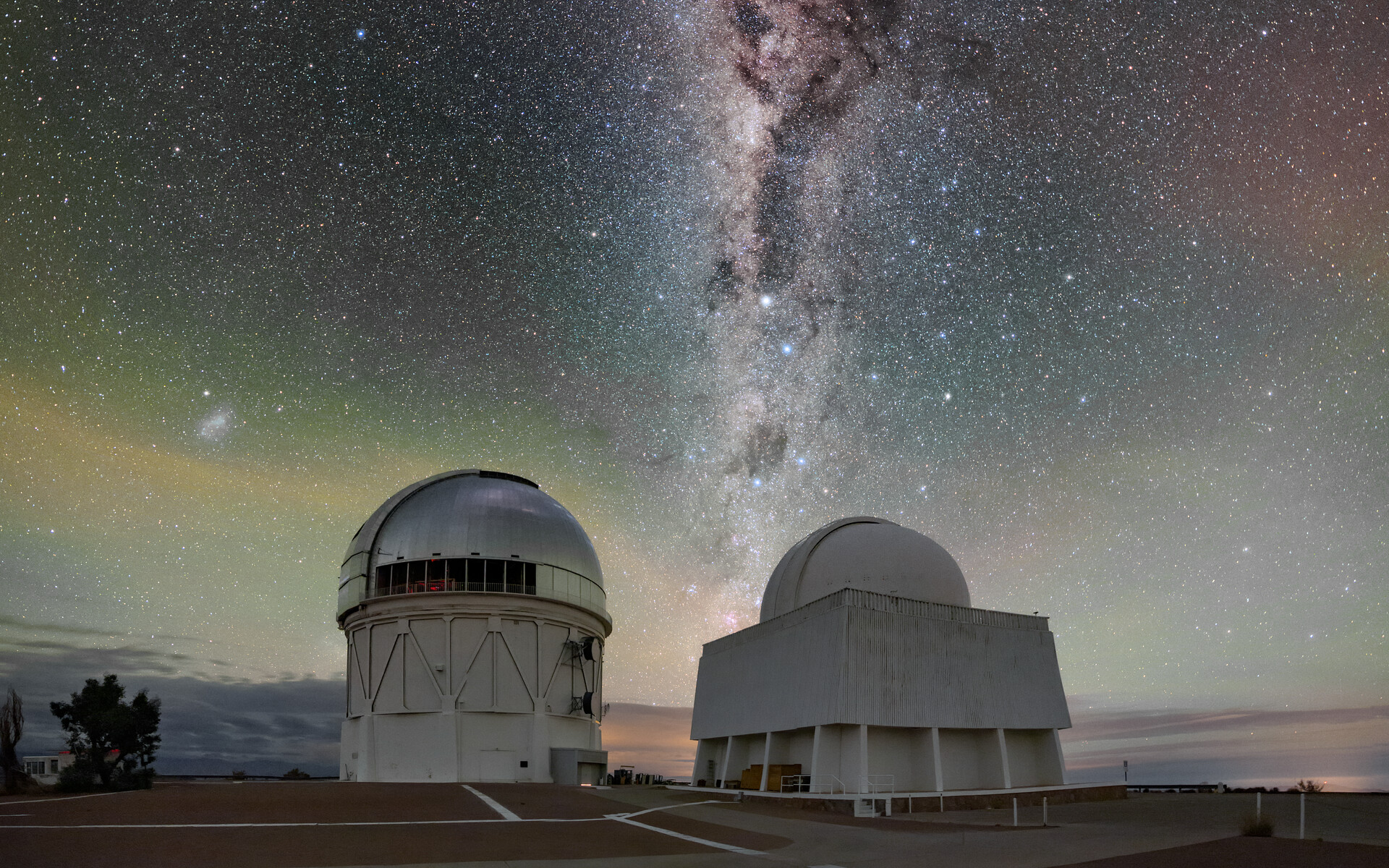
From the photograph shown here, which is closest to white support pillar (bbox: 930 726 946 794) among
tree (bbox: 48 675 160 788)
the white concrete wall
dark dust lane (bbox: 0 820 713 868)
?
dark dust lane (bbox: 0 820 713 868)

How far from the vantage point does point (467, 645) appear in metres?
37.3

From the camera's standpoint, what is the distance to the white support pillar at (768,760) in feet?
90.2

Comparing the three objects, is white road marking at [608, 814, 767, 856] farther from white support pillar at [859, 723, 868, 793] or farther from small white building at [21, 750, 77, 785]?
small white building at [21, 750, 77, 785]

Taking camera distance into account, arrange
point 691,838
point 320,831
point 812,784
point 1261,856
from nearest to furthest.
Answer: point 1261,856, point 320,831, point 691,838, point 812,784

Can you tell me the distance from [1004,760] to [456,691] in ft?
72.2

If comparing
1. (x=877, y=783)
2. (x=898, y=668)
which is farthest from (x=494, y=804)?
(x=898, y=668)

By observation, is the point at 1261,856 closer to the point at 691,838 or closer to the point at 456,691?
the point at 691,838

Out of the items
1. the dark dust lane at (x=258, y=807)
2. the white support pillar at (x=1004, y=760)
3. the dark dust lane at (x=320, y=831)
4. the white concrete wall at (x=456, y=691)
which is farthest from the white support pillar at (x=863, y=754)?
the white concrete wall at (x=456, y=691)

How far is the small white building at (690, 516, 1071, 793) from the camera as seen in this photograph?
1047 inches

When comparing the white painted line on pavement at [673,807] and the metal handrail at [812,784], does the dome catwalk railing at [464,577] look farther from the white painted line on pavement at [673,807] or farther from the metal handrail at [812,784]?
the metal handrail at [812,784]

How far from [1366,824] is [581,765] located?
27.9 m

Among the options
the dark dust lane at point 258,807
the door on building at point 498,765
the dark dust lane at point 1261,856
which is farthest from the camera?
the door on building at point 498,765

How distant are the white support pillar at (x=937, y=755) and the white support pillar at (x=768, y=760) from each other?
16.7 ft

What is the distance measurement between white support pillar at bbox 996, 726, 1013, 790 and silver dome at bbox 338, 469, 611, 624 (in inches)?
782
